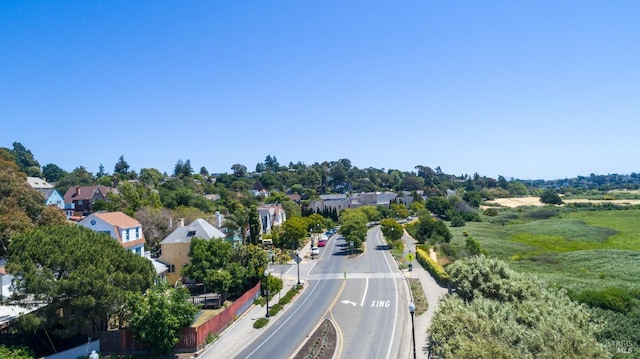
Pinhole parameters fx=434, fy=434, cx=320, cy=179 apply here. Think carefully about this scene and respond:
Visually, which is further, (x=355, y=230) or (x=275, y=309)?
(x=355, y=230)

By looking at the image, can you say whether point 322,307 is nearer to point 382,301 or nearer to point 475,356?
point 382,301

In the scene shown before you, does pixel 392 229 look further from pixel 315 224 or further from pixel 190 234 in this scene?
pixel 190 234

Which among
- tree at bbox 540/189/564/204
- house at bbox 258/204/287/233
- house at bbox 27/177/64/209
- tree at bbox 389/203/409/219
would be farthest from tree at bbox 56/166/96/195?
tree at bbox 540/189/564/204

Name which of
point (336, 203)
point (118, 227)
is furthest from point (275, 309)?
point (336, 203)

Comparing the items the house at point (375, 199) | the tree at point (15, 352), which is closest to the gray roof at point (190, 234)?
the tree at point (15, 352)

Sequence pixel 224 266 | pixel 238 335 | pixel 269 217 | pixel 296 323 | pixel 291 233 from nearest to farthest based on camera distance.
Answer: pixel 238 335 < pixel 296 323 < pixel 224 266 < pixel 291 233 < pixel 269 217

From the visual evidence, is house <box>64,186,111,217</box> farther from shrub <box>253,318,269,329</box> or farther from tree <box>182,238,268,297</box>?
shrub <box>253,318,269,329</box>

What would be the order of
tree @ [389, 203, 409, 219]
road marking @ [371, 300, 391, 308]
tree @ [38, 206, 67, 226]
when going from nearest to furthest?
1. road marking @ [371, 300, 391, 308]
2. tree @ [38, 206, 67, 226]
3. tree @ [389, 203, 409, 219]
